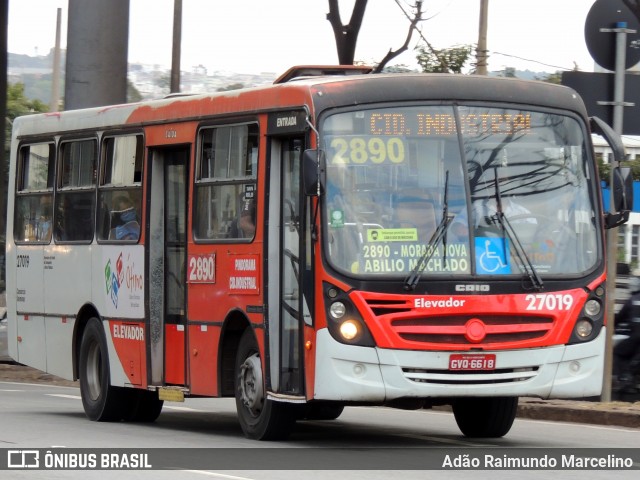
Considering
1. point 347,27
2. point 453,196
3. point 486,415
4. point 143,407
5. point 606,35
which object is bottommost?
point 143,407

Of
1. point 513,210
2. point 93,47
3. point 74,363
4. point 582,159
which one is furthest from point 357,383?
point 93,47

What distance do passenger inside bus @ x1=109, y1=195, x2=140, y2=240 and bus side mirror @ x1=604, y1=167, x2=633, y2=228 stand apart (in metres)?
4.76

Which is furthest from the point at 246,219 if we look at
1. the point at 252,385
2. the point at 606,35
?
the point at 606,35

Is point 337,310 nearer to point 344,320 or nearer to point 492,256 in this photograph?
point 344,320

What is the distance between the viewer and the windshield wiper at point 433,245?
11.4 m

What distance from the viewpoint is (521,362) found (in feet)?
38.2

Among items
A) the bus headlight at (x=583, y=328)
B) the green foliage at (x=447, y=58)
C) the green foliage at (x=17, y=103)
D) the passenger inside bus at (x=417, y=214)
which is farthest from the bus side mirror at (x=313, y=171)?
the green foliage at (x=17, y=103)

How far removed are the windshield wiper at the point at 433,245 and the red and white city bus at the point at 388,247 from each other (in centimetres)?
2

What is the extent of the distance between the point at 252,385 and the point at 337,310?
1.50 m

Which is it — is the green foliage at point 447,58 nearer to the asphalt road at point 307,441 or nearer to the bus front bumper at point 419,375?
the asphalt road at point 307,441

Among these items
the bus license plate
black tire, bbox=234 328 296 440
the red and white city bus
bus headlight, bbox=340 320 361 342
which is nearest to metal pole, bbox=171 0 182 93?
the red and white city bus

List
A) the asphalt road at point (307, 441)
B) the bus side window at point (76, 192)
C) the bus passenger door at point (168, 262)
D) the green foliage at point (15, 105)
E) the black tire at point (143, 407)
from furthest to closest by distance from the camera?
1. the green foliage at point (15, 105)
2. the bus side window at point (76, 192)
3. the black tire at point (143, 407)
4. the bus passenger door at point (168, 262)
5. the asphalt road at point (307, 441)

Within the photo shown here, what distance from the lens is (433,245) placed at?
11562mm

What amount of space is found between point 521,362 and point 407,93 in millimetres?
2238
